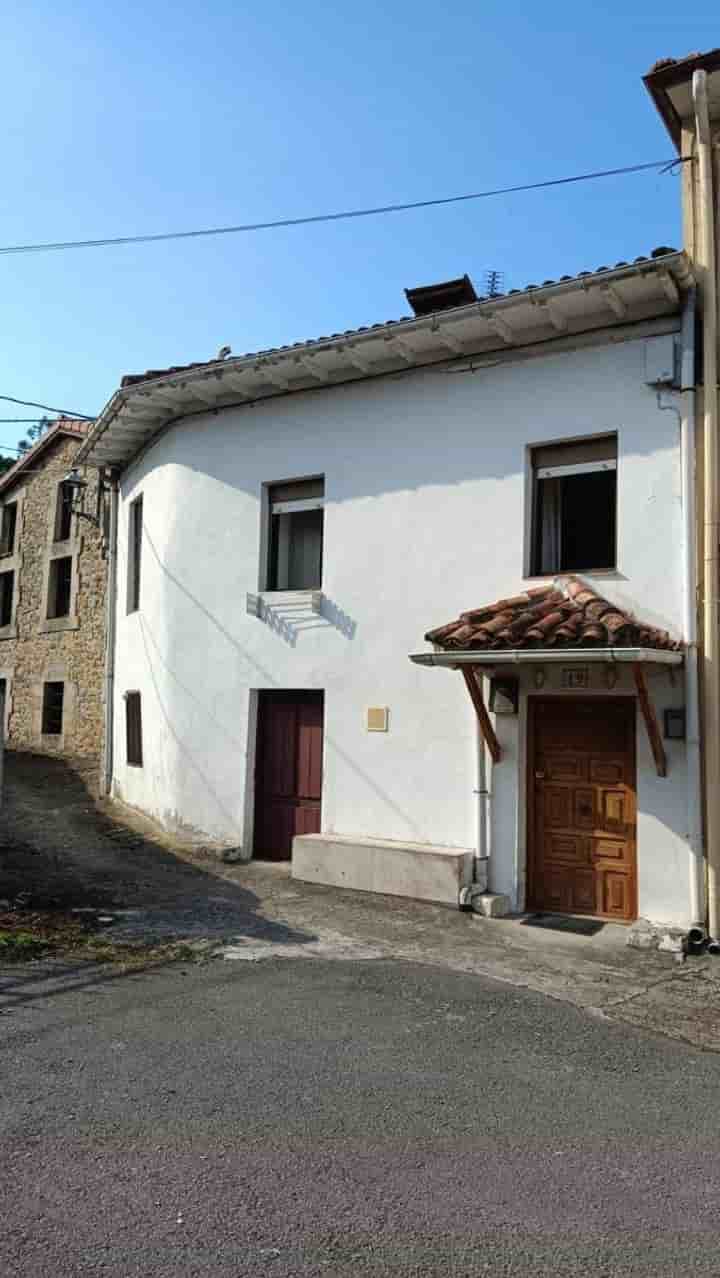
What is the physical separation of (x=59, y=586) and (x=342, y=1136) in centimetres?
1650

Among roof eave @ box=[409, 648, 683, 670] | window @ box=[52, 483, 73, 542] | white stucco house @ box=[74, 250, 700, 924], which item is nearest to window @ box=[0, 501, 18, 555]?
window @ box=[52, 483, 73, 542]

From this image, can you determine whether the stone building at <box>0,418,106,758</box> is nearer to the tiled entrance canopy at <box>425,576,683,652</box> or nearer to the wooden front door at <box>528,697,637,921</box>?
the tiled entrance canopy at <box>425,576,683,652</box>

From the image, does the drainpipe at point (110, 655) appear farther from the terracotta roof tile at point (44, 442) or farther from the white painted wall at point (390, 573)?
the terracotta roof tile at point (44, 442)

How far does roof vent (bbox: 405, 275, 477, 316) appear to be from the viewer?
34.6 ft

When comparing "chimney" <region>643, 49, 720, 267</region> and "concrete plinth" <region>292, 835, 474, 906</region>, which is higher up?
"chimney" <region>643, 49, 720, 267</region>

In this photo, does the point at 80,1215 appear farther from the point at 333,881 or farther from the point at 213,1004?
the point at 333,881

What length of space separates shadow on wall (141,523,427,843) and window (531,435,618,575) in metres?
2.25

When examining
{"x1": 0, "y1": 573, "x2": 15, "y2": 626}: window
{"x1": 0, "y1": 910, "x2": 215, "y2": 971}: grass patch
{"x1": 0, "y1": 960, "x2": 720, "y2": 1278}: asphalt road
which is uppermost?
{"x1": 0, "y1": 573, "x2": 15, "y2": 626}: window

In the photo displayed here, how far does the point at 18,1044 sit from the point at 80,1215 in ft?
6.14

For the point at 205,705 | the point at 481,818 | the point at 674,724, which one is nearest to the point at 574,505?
the point at 674,724

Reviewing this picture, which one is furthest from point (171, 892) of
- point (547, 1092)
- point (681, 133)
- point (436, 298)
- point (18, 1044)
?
point (681, 133)

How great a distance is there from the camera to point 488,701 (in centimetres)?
903

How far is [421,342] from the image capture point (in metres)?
9.45

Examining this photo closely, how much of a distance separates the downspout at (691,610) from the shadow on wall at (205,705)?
2.64 m
